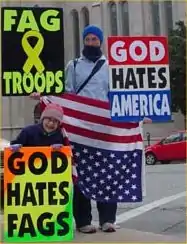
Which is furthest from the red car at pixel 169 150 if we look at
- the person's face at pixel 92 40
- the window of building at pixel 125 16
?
the window of building at pixel 125 16

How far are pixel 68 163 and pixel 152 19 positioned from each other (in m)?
38.6

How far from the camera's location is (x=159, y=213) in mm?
7734

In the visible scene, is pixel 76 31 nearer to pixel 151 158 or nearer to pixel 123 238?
pixel 151 158

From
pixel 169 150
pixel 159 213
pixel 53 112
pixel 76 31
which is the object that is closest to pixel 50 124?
pixel 53 112

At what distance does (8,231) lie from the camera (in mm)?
5203

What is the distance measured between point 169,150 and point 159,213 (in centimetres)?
1683

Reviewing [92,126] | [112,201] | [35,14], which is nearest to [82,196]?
[112,201]

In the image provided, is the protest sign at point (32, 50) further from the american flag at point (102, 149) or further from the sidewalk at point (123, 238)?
the sidewalk at point (123, 238)

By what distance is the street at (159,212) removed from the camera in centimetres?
657

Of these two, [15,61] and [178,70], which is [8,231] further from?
[178,70]

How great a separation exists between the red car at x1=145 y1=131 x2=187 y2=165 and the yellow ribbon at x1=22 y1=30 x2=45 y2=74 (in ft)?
60.8

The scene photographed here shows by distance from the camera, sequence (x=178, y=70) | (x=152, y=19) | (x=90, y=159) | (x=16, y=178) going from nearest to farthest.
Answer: (x=16, y=178)
(x=90, y=159)
(x=178, y=70)
(x=152, y=19)

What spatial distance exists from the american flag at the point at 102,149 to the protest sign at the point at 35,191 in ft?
2.25

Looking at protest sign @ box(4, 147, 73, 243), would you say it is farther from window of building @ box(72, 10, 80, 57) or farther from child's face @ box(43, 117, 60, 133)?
window of building @ box(72, 10, 80, 57)
